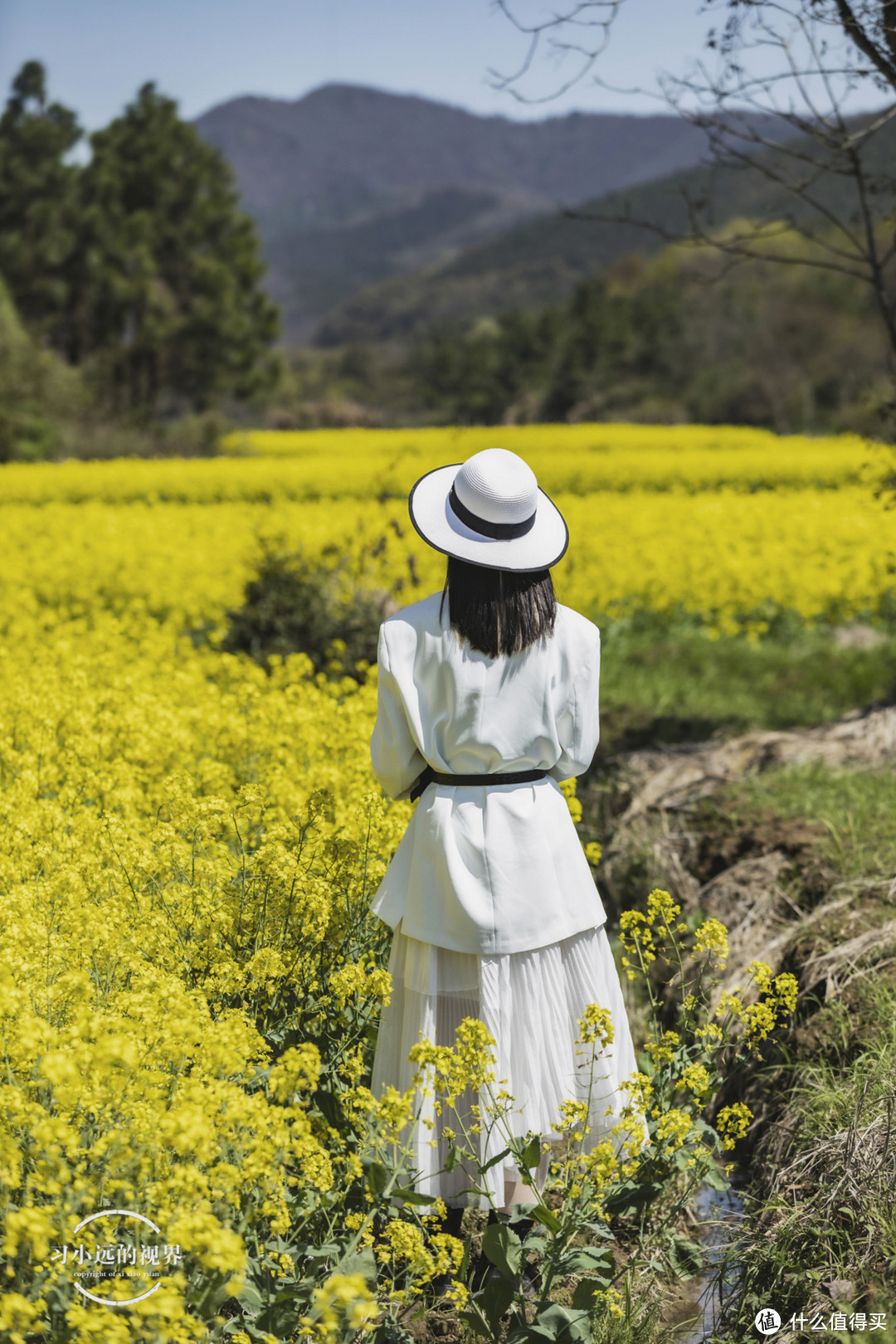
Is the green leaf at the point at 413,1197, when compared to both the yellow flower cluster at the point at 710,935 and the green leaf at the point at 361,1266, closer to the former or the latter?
the green leaf at the point at 361,1266

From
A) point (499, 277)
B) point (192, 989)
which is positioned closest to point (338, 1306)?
point (192, 989)

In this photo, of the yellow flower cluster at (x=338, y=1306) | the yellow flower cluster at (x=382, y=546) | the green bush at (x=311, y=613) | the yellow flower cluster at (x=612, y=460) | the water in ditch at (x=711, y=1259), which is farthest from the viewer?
the yellow flower cluster at (x=612, y=460)

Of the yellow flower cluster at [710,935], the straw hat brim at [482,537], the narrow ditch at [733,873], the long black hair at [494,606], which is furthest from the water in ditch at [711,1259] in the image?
the straw hat brim at [482,537]

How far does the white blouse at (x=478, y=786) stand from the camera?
6.86 ft

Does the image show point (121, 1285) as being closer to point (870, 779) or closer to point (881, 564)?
point (870, 779)

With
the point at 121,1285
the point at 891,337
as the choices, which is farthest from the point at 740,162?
the point at 121,1285

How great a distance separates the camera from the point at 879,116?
4031 mm

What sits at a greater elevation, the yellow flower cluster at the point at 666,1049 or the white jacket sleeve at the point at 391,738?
the white jacket sleeve at the point at 391,738

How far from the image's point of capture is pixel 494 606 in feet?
6.88

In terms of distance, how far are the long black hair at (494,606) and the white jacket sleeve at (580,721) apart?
0.50 ft

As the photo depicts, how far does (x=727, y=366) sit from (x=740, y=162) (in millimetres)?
48186

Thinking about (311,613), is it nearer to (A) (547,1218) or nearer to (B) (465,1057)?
(B) (465,1057)

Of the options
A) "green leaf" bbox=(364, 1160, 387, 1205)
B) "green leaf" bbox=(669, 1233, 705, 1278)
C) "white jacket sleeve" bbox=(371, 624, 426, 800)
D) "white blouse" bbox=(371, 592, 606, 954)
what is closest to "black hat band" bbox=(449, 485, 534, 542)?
"white blouse" bbox=(371, 592, 606, 954)

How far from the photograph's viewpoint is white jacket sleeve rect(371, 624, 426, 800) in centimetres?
212
